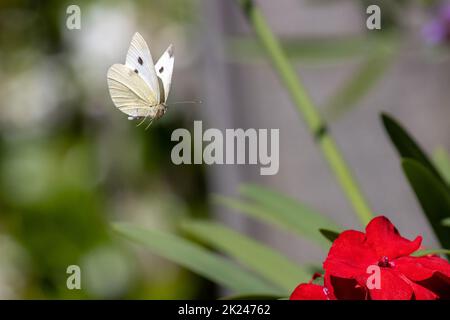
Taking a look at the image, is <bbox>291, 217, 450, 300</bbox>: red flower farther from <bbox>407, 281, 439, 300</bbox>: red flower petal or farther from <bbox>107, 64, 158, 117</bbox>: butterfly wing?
<bbox>107, 64, 158, 117</bbox>: butterfly wing

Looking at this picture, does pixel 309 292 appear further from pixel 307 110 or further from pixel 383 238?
pixel 307 110

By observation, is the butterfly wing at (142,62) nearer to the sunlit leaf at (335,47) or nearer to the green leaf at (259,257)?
the green leaf at (259,257)

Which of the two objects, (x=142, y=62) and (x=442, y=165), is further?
(x=442, y=165)

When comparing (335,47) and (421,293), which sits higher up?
(335,47)

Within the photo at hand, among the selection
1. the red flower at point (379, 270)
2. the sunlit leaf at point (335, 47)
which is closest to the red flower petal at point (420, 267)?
the red flower at point (379, 270)

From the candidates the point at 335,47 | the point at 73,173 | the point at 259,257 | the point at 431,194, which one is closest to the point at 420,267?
the point at 431,194

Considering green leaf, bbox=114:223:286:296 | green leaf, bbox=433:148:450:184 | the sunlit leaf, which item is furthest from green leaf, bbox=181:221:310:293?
the sunlit leaf

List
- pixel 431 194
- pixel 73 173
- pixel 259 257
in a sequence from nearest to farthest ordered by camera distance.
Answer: pixel 431 194 < pixel 259 257 < pixel 73 173
